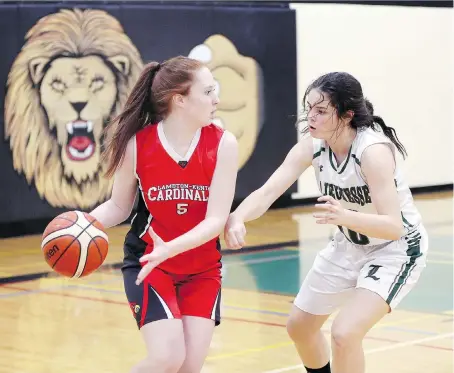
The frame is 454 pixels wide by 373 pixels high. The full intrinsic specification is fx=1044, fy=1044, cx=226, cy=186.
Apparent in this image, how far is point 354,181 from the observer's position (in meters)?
4.47

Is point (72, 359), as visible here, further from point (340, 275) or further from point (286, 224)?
point (286, 224)

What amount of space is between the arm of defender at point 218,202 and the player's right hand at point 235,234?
4cm

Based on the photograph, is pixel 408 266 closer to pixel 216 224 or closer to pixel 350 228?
pixel 350 228

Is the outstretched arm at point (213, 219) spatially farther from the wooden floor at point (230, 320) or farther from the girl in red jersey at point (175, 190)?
the wooden floor at point (230, 320)

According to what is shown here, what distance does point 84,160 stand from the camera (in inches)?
465

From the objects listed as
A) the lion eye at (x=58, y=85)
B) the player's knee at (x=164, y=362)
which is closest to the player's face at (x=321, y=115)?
the player's knee at (x=164, y=362)

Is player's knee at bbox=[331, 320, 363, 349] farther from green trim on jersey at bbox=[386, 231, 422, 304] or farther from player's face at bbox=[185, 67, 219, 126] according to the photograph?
player's face at bbox=[185, 67, 219, 126]

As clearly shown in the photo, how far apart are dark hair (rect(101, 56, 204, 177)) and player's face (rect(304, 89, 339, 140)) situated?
545 mm

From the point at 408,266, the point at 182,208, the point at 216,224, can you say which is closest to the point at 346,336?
the point at 408,266

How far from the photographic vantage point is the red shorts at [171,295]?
4043 mm

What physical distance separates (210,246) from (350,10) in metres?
10.9

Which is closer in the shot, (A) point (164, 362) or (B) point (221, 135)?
(A) point (164, 362)

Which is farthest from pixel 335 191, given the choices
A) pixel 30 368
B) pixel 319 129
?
pixel 30 368

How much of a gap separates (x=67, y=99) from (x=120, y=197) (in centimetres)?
762
